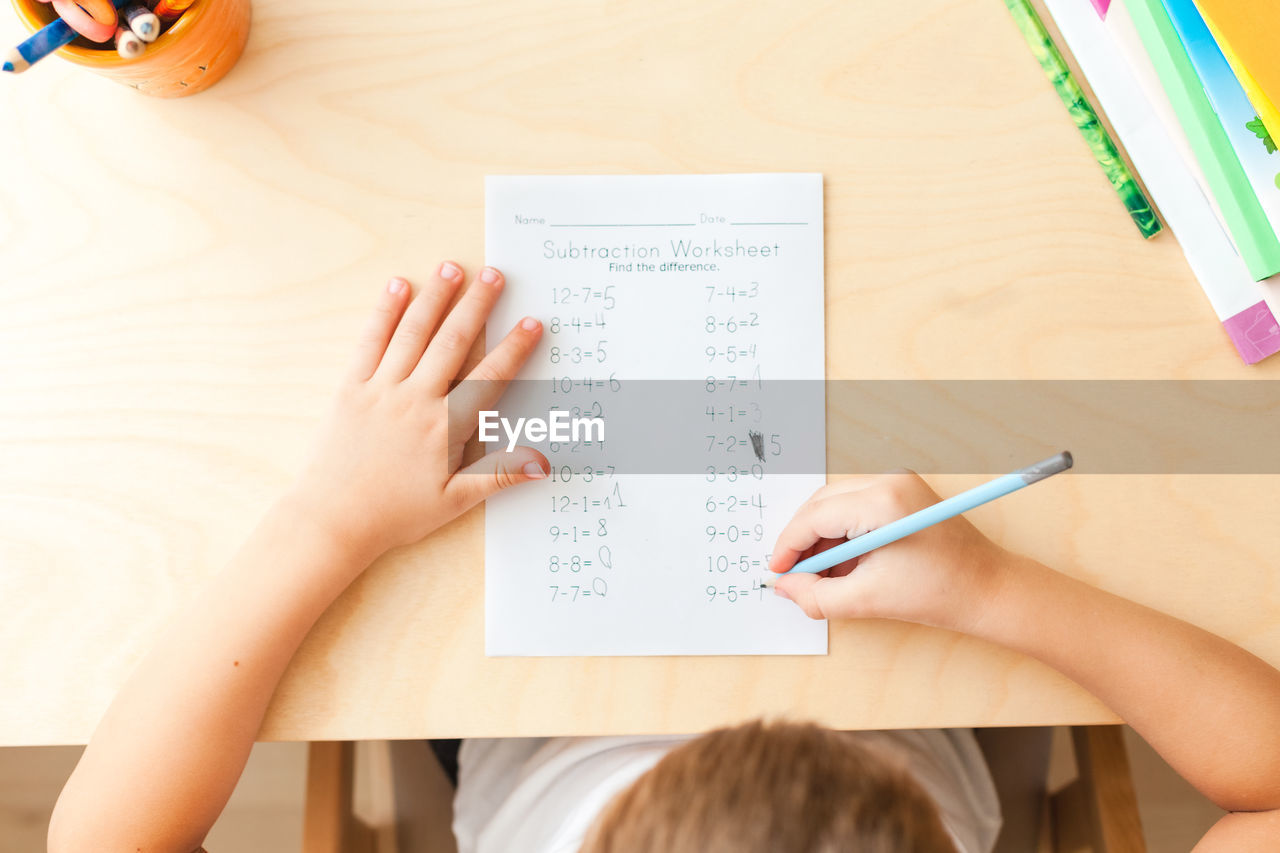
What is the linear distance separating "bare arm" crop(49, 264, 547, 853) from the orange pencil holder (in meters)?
0.17

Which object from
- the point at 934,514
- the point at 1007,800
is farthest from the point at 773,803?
the point at 1007,800

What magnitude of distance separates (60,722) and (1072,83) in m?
0.75

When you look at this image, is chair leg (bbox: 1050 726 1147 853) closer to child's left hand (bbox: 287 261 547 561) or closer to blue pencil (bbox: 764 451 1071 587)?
blue pencil (bbox: 764 451 1071 587)

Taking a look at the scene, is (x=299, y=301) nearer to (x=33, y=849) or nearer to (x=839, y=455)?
(x=839, y=455)

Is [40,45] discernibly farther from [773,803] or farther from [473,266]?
[773,803]

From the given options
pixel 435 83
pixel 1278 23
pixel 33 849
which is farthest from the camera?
pixel 33 849

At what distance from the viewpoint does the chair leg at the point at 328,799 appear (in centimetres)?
56

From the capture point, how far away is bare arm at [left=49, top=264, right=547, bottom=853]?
0.46 m

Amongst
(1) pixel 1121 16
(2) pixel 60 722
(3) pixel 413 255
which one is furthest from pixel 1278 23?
(2) pixel 60 722

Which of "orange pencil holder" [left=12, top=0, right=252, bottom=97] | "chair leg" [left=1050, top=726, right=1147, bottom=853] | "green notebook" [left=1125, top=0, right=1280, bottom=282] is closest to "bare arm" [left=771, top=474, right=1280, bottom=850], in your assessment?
"chair leg" [left=1050, top=726, right=1147, bottom=853]

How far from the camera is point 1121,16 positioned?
0.49 meters

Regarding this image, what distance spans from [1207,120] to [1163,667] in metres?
0.33

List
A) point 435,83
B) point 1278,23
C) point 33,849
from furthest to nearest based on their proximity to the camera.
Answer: point 33,849 < point 435,83 < point 1278,23

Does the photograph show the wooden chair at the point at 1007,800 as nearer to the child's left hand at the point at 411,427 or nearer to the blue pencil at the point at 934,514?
the child's left hand at the point at 411,427
